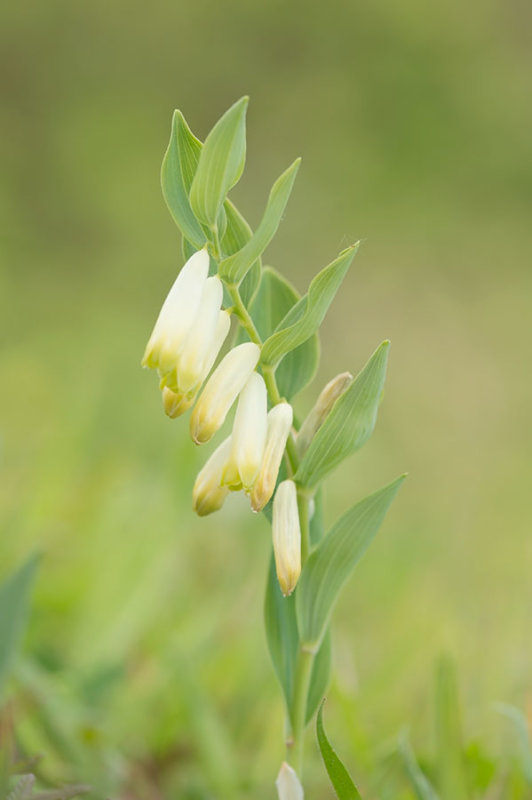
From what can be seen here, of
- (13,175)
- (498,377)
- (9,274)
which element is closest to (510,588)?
(498,377)

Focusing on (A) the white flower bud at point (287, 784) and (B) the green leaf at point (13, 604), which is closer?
(A) the white flower bud at point (287, 784)

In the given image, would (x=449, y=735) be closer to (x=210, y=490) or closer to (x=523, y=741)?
(x=523, y=741)

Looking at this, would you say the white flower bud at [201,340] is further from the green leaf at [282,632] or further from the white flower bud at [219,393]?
the green leaf at [282,632]

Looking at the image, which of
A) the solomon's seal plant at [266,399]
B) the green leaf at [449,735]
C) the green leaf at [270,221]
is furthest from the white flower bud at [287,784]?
the green leaf at [270,221]

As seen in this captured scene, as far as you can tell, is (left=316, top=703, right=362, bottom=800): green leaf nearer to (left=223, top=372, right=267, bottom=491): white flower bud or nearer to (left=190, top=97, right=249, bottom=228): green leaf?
(left=223, top=372, right=267, bottom=491): white flower bud

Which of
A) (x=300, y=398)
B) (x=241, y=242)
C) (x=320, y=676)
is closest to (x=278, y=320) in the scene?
(x=241, y=242)

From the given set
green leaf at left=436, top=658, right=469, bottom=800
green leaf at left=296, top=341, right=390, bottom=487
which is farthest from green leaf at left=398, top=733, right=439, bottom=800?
green leaf at left=296, top=341, right=390, bottom=487

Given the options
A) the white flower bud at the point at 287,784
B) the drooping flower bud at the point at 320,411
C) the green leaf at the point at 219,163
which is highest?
the green leaf at the point at 219,163
